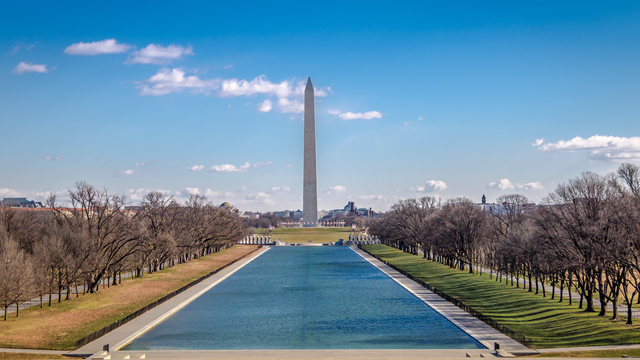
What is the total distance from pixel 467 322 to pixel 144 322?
20630mm

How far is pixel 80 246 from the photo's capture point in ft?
144

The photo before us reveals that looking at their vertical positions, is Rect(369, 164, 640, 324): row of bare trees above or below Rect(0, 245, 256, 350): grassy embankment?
above

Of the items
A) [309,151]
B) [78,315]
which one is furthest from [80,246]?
[309,151]

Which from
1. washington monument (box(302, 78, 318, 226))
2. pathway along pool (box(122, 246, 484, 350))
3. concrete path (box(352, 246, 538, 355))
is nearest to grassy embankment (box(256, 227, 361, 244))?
washington monument (box(302, 78, 318, 226))

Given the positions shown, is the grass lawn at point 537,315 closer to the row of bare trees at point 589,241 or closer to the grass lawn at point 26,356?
the row of bare trees at point 589,241

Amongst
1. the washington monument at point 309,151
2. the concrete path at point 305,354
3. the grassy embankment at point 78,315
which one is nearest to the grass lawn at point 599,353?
the concrete path at point 305,354

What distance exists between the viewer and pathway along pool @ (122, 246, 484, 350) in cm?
2911

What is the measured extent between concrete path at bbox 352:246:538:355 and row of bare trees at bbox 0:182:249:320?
26.9 meters

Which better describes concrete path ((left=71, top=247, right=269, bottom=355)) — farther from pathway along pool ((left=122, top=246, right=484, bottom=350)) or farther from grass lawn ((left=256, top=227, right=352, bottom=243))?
grass lawn ((left=256, top=227, right=352, bottom=243))

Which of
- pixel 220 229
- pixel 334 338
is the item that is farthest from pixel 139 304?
pixel 220 229

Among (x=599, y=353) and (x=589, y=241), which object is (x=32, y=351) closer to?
(x=599, y=353)

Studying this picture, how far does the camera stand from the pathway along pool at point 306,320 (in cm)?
2911

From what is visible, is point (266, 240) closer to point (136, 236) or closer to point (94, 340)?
point (136, 236)

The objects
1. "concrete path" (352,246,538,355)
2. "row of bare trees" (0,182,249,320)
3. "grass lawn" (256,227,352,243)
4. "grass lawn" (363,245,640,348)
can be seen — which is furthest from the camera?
"grass lawn" (256,227,352,243)
